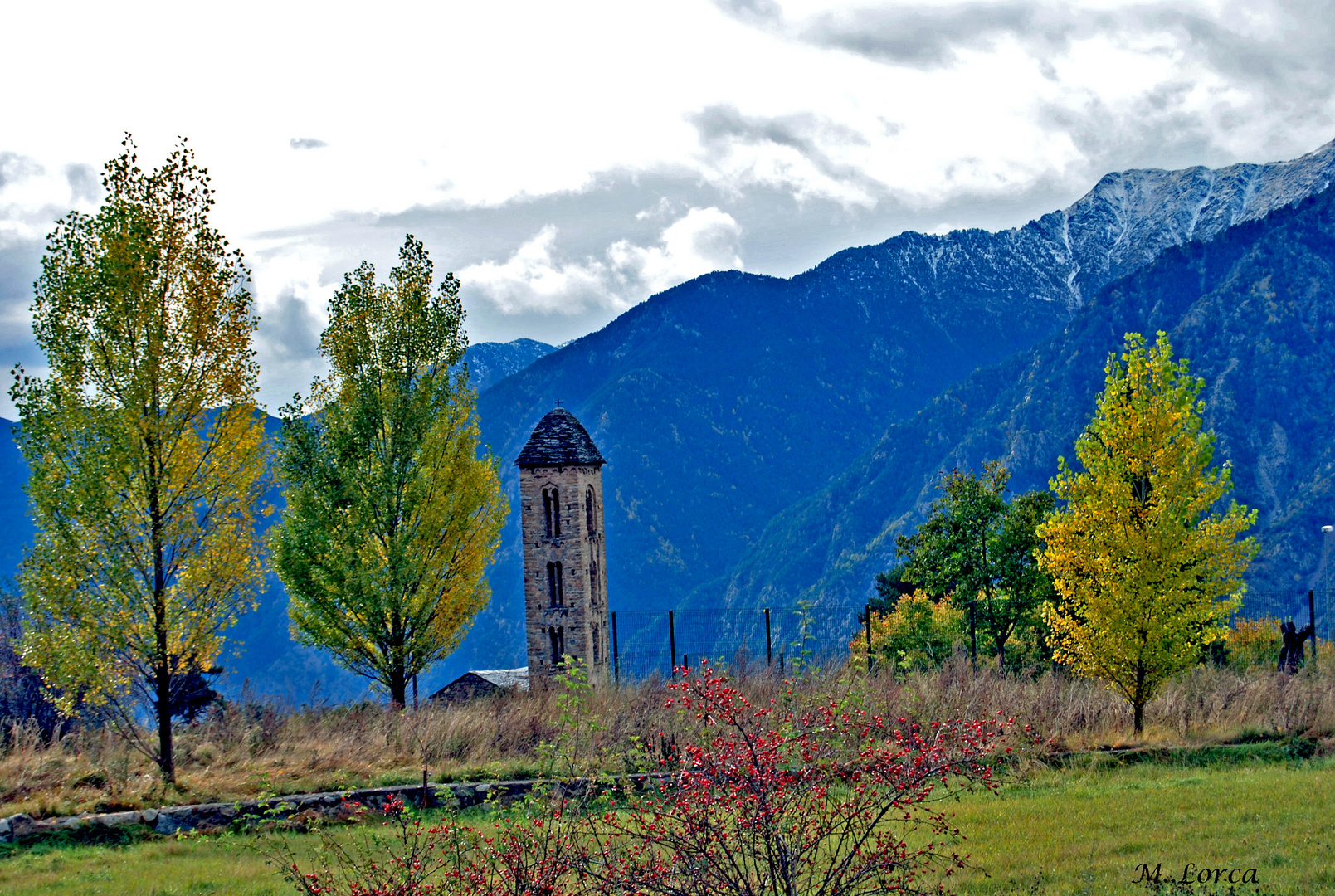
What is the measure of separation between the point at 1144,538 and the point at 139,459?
1391cm

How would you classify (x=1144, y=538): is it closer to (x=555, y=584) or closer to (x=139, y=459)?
(x=139, y=459)

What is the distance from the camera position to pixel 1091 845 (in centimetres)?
923

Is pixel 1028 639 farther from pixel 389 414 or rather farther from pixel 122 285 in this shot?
pixel 122 285

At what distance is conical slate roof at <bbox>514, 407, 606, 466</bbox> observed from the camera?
113 ft

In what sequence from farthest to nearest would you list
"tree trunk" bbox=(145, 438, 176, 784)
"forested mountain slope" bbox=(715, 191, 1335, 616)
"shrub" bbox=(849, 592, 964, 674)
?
"forested mountain slope" bbox=(715, 191, 1335, 616) < "shrub" bbox=(849, 592, 964, 674) < "tree trunk" bbox=(145, 438, 176, 784)

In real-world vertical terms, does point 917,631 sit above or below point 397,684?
below

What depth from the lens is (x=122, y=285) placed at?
13.7 metres

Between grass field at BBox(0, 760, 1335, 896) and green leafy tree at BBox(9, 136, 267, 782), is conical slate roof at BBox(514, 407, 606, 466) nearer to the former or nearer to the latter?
green leafy tree at BBox(9, 136, 267, 782)

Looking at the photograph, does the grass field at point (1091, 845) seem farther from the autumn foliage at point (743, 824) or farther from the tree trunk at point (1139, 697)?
the autumn foliage at point (743, 824)

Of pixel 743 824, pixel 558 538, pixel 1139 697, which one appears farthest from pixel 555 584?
pixel 743 824

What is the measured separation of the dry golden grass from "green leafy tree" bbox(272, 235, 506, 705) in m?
2.76

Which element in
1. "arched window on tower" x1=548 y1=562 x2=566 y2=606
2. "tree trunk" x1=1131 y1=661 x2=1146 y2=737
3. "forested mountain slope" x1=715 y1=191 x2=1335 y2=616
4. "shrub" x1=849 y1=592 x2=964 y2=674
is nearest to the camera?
"tree trunk" x1=1131 y1=661 x2=1146 y2=737

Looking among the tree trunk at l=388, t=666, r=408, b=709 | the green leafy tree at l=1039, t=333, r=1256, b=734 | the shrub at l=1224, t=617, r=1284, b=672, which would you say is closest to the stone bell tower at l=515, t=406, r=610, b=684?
the tree trunk at l=388, t=666, r=408, b=709

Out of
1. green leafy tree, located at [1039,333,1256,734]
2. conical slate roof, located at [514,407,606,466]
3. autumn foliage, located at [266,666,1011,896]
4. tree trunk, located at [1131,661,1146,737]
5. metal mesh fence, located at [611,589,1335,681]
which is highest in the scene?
conical slate roof, located at [514,407,606,466]
